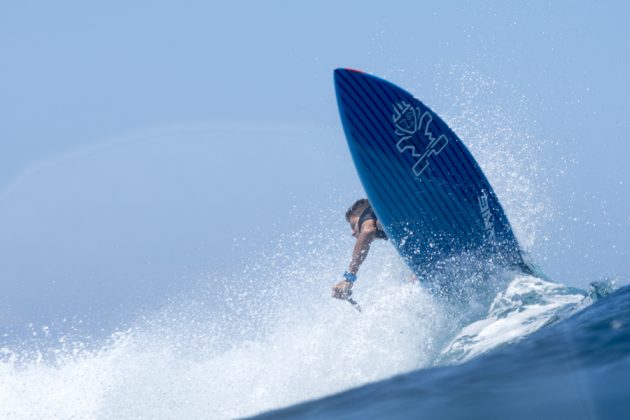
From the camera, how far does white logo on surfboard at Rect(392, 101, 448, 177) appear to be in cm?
789

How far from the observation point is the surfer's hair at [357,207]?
8.09m

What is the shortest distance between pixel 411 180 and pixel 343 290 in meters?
1.36

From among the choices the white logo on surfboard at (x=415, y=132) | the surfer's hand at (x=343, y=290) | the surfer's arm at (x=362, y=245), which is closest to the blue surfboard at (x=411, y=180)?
the white logo on surfboard at (x=415, y=132)

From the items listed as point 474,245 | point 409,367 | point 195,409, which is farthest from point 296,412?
point 474,245

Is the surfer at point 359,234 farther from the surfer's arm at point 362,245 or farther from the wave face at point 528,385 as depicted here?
the wave face at point 528,385

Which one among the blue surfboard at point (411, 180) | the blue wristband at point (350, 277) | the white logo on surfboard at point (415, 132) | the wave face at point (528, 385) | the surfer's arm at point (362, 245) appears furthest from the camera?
the white logo on surfboard at point (415, 132)

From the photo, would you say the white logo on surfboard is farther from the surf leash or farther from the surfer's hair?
the surf leash

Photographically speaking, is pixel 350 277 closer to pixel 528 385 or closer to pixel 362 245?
pixel 362 245

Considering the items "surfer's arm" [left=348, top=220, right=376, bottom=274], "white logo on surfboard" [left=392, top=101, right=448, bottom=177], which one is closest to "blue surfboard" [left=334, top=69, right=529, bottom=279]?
"white logo on surfboard" [left=392, top=101, right=448, bottom=177]

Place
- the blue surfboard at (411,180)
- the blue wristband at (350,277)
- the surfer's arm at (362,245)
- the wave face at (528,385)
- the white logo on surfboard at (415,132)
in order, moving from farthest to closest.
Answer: the white logo on surfboard at (415,132), the blue surfboard at (411,180), the surfer's arm at (362,245), the blue wristband at (350,277), the wave face at (528,385)

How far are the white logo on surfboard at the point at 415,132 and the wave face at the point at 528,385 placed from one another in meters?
3.19

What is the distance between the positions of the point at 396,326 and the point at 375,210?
131 centimetres

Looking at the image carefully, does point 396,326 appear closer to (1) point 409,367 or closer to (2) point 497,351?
(1) point 409,367

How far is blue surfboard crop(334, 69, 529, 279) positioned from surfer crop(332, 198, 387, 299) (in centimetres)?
23
